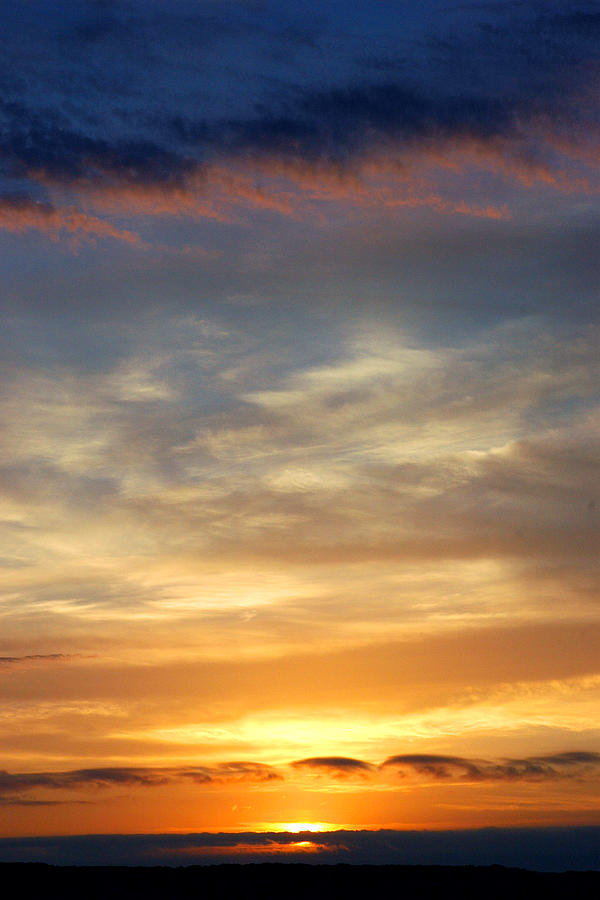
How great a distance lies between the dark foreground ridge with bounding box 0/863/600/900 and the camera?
51625 millimetres

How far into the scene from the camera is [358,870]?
5372 cm

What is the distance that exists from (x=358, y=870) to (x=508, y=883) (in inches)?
264

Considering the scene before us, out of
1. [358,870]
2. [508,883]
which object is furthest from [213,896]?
[508,883]

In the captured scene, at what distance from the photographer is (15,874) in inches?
2126

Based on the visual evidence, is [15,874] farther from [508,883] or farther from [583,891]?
[583,891]

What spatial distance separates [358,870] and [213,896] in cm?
683

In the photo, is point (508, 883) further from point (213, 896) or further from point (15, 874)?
point (15, 874)

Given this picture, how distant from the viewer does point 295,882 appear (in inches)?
2082

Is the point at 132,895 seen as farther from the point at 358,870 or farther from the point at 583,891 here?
the point at 583,891

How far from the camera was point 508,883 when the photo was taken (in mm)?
52906

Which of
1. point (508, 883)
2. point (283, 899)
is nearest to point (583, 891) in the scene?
point (508, 883)

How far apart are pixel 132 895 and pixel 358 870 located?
10.2 metres

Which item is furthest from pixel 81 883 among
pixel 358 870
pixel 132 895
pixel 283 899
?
pixel 358 870

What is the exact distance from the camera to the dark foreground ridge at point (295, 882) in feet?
169
